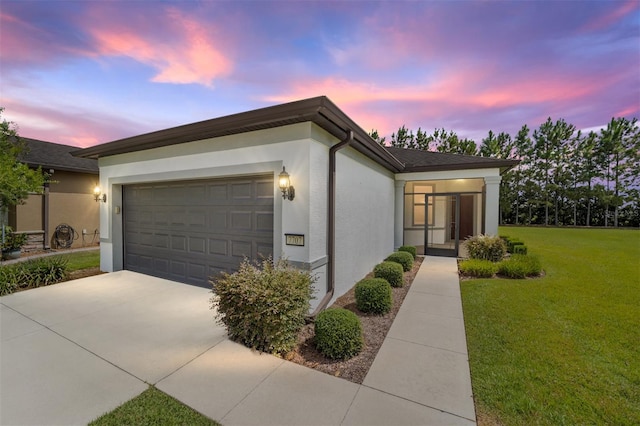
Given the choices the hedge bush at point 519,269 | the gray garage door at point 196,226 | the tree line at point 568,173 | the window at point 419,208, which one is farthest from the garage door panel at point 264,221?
the tree line at point 568,173

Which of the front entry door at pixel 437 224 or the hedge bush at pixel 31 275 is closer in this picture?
the hedge bush at pixel 31 275

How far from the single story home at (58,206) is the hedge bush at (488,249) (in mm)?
15646

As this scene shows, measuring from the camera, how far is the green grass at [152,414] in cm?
236

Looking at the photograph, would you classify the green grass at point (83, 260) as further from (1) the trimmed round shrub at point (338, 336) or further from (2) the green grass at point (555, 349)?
(2) the green grass at point (555, 349)

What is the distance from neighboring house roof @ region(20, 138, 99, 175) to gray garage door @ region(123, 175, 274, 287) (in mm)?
6370

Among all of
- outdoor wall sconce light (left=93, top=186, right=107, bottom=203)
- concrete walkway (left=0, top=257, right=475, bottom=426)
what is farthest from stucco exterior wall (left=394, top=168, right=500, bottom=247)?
outdoor wall sconce light (left=93, top=186, right=107, bottom=203)

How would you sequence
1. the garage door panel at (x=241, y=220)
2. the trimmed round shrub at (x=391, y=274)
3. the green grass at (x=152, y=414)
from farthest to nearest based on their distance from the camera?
the trimmed round shrub at (x=391, y=274) → the garage door panel at (x=241, y=220) → the green grass at (x=152, y=414)

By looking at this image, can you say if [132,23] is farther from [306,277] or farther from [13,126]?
[13,126]

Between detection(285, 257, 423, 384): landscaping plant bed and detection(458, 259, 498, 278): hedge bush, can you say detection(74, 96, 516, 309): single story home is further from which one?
detection(458, 259, 498, 278): hedge bush

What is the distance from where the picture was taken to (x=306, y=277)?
4.09 metres

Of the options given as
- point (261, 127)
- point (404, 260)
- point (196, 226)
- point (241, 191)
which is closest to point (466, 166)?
point (404, 260)

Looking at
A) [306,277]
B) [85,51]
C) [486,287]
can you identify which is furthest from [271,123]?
[486,287]

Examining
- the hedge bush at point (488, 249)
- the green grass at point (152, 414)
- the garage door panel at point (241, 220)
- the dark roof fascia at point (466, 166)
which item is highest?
the dark roof fascia at point (466, 166)

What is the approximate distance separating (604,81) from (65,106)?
17351 mm
